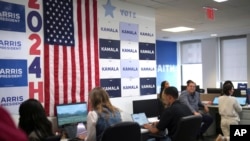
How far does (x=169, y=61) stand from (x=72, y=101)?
7842 millimetres

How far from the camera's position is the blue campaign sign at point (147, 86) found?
524cm

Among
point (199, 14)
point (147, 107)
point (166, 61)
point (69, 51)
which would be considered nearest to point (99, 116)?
point (69, 51)

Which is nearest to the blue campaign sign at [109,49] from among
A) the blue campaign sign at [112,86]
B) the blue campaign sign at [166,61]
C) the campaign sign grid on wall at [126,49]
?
the campaign sign grid on wall at [126,49]

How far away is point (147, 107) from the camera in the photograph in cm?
484

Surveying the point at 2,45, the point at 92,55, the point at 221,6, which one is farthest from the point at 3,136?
the point at 221,6

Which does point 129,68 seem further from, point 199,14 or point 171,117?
point 199,14

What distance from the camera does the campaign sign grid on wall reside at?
4.62m

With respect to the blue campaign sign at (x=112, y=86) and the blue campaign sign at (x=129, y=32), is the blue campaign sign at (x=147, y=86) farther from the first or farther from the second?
the blue campaign sign at (x=129, y=32)

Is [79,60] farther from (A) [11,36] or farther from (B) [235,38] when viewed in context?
(B) [235,38]

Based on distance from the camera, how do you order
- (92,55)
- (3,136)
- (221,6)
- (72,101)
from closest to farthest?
(3,136), (72,101), (92,55), (221,6)

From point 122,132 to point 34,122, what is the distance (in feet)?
2.65

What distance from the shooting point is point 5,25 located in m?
3.44

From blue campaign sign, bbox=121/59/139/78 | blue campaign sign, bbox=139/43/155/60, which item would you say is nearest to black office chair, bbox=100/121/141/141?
blue campaign sign, bbox=121/59/139/78

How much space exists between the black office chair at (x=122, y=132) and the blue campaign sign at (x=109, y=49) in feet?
6.30
